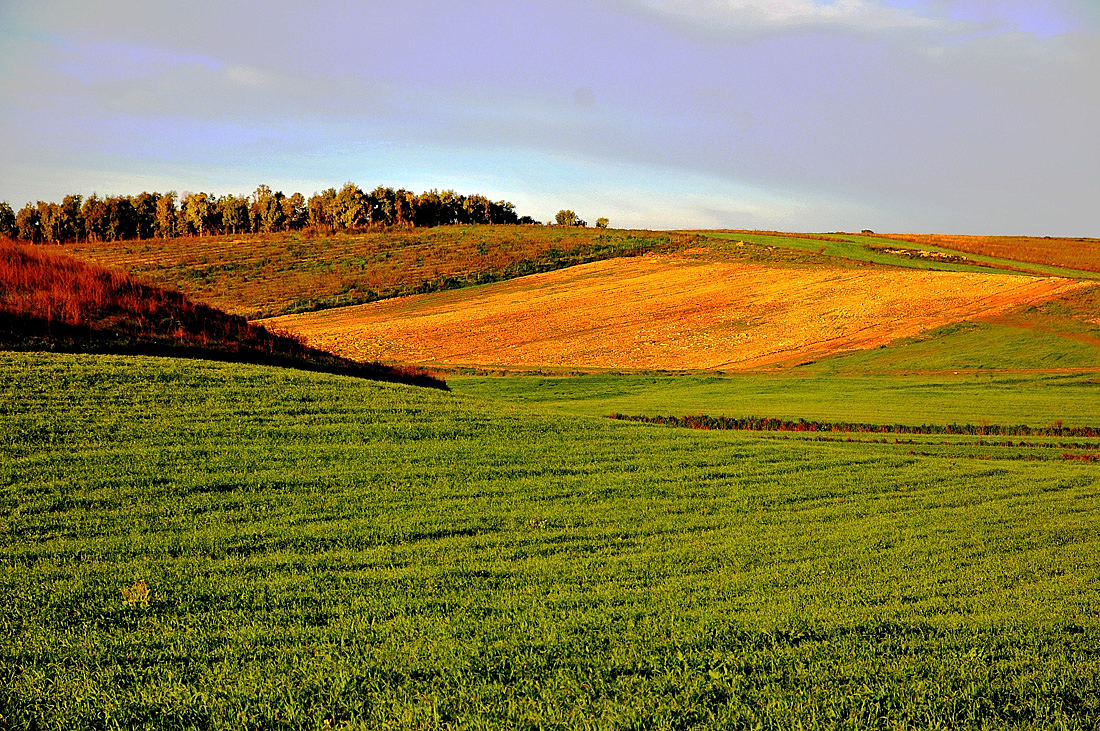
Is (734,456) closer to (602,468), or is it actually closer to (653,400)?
(602,468)

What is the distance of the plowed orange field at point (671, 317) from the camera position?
4816cm

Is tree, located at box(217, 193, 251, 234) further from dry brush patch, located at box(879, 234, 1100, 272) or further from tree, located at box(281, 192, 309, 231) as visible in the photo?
dry brush patch, located at box(879, 234, 1100, 272)

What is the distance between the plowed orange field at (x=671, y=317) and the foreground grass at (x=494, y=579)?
30800 mm

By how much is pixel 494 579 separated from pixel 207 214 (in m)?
128

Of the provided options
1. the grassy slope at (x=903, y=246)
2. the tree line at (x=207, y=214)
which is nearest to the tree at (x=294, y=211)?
the tree line at (x=207, y=214)

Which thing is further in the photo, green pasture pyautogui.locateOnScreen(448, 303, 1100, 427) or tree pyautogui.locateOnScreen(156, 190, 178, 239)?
tree pyautogui.locateOnScreen(156, 190, 178, 239)

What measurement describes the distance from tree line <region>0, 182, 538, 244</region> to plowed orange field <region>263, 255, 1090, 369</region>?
59.9 m

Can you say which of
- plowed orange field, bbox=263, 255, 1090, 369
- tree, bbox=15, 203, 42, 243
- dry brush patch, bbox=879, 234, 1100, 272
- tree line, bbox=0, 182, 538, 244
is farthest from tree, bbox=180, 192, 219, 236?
dry brush patch, bbox=879, 234, 1100, 272

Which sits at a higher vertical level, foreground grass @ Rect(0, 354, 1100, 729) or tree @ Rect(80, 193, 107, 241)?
tree @ Rect(80, 193, 107, 241)

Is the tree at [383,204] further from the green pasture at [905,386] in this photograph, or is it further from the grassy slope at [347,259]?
the green pasture at [905,386]

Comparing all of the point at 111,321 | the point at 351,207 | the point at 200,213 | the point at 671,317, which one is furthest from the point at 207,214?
the point at 111,321

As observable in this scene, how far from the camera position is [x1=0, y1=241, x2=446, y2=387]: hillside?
19.8 metres

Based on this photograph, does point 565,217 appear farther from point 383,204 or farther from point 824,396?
point 824,396

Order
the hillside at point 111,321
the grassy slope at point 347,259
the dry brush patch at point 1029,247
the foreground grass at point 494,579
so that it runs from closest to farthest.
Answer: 1. the foreground grass at point 494,579
2. the hillside at point 111,321
3. the grassy slope at point 347,259
4. the dry brush patch at point 1029,247
